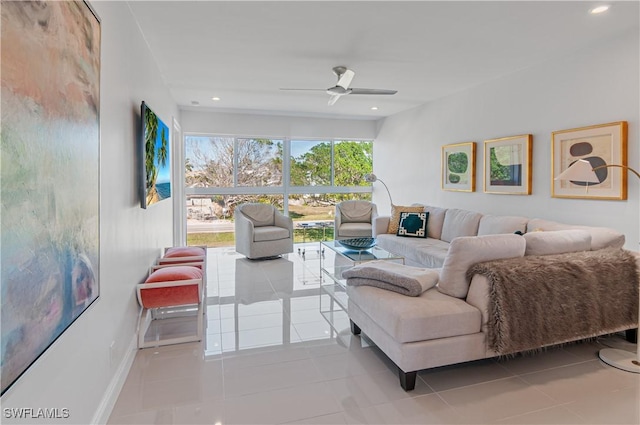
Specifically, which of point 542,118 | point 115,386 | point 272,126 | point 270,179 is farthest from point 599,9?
point 270,179

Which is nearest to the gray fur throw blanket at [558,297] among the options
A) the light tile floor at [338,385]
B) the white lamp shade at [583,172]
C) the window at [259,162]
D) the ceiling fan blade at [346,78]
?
the light tile floor at [338,385]

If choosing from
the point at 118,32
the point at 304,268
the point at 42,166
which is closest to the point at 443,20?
the point at 118,32

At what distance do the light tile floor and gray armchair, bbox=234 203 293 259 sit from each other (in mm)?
2446

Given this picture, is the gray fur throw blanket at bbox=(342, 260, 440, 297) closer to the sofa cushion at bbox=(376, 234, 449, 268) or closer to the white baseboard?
the sofa cushion at bbox=(376, 234, 449, 268)

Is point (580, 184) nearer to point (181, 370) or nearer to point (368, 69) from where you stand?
point (368, 69)

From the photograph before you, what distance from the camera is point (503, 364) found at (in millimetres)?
2557

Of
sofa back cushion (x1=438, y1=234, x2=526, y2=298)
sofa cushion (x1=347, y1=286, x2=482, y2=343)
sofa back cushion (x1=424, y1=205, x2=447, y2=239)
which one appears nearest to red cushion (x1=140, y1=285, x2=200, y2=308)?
sofa cushion (x1=347, y1=286, x2=482, y2=343)

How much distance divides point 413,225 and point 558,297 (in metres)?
2.97

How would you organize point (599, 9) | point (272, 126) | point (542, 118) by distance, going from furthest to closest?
1. point (272, 126)
2. point (542, 118)
3. point (599, 9)

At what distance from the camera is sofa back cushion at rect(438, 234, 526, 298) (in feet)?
7.93

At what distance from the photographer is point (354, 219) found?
21.8ft

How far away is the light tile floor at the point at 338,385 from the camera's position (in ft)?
6.59

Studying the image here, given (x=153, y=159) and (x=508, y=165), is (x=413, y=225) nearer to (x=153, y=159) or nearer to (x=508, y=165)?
(x=508, y=165)

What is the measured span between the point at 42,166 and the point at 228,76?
362 cm
